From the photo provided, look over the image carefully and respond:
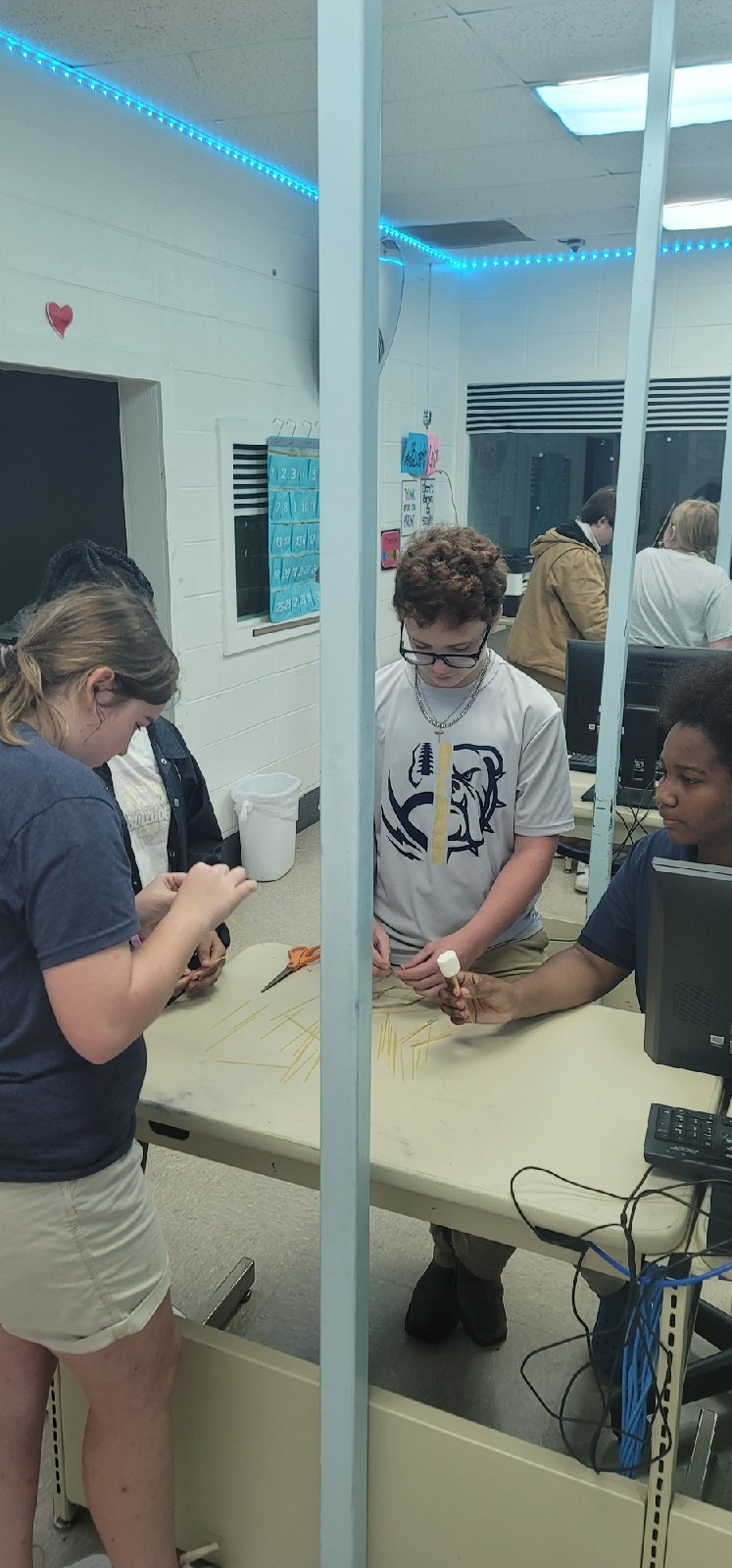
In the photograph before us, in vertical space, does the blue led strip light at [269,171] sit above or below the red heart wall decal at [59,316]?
above

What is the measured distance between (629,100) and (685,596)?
5.02 ft

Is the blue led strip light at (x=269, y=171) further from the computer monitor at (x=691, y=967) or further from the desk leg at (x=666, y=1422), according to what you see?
the desk leg at (x=666, y=1422)

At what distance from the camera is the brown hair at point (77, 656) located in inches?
45.3

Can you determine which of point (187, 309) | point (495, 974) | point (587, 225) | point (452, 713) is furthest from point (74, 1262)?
point (587, 225)

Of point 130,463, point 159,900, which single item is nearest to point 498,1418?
point 159,900

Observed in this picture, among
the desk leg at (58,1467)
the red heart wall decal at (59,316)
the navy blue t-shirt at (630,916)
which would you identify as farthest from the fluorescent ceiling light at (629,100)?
the desk leg at (58,1467)

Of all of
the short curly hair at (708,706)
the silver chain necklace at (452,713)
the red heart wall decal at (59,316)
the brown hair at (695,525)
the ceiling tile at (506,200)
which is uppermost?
the ceiling tile at (506,200)

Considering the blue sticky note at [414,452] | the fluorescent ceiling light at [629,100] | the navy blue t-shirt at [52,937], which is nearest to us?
the navy blue t-shirt at [52,937]

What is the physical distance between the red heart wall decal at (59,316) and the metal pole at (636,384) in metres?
1.63

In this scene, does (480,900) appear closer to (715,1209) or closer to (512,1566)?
(715,1209)

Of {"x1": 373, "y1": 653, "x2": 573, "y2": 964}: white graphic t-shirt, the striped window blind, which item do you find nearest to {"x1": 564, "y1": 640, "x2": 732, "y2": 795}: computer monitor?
{"x1": 373, "y1": 653, "x2": 573, "y2": 964}: white graphic t-shirt

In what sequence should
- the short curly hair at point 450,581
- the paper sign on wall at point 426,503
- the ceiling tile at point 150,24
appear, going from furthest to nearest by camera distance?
the paper sign on wall at point 426,503 → the ceiling tile at point 150,24 → the short curly hair at point 450,581

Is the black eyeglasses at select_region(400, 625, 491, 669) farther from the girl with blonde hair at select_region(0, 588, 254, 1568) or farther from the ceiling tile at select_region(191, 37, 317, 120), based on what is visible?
the ceiling tile at select_region(191, 37, 317, 120)

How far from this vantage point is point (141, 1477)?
1271 mm
